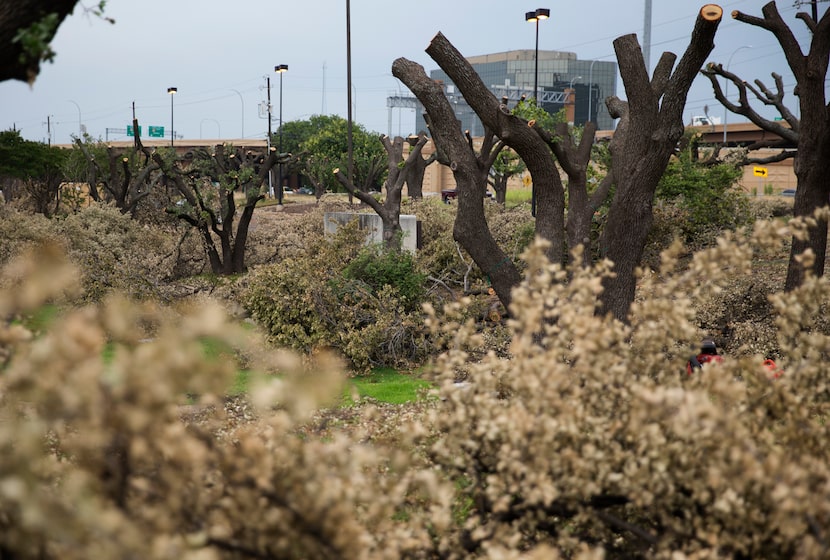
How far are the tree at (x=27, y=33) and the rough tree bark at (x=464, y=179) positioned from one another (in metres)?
6.60

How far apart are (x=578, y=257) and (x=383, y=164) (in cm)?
5321

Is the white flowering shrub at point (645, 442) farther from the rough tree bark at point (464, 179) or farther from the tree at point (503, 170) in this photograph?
the tree at point (503, 170)

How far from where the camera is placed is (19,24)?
3551 mm

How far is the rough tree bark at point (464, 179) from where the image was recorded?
10.1 meters

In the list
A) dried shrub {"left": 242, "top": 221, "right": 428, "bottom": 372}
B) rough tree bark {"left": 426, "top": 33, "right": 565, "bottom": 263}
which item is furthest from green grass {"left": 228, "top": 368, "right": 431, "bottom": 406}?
rough tree bark {"left": 426, "top": 33, "right": 565, "bottom": 263}

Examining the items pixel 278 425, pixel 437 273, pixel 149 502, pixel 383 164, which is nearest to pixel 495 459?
pixel 278 425

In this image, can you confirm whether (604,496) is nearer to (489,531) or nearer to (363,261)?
(489,531)

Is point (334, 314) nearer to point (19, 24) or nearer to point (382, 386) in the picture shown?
point (382, 386)

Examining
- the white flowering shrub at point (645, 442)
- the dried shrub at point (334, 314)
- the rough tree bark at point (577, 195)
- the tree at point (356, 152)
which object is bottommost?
the dried shrub at point (334, 314)

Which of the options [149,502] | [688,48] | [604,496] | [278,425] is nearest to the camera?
[149,502]

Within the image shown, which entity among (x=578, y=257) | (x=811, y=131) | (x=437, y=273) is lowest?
(x=437, y=273)

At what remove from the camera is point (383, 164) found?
56.7m

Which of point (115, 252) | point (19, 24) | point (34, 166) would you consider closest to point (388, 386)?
point (19, 24)

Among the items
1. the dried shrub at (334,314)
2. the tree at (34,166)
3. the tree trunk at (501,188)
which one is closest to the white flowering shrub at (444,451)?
the dried shrub at (334,314)
